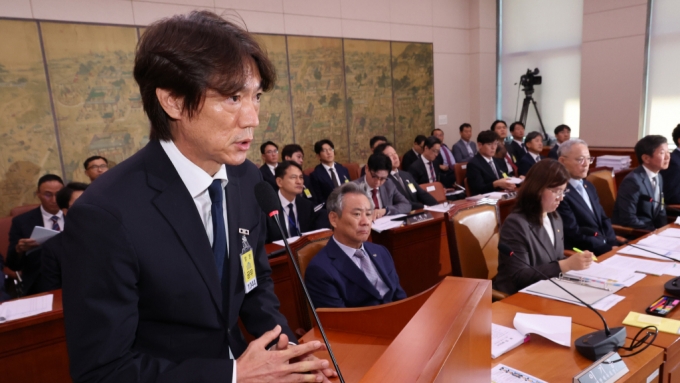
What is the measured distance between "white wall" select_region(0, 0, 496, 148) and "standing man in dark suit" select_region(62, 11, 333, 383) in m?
4.80

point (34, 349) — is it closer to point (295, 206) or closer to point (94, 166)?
point (295, 206)

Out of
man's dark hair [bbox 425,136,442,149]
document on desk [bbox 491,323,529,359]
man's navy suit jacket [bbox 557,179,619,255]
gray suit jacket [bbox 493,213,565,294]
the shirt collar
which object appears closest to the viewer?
the shirt collar

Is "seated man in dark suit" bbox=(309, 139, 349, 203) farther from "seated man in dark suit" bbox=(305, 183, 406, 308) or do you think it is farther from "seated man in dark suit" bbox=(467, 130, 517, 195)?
"seated man in dark suit" bbox=(305, 183, 406, 308)

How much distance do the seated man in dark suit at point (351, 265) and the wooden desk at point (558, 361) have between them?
751mm

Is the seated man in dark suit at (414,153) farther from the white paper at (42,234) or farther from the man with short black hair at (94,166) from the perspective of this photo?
the white paper at (42,234)

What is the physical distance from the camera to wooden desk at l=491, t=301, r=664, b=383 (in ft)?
4.46

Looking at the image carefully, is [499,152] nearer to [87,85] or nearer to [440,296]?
[87,85]

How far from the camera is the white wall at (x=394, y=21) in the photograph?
4969mm

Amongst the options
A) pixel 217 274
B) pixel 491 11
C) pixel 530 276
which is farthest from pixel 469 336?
pixel 491 11

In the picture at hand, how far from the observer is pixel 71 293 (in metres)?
0.79

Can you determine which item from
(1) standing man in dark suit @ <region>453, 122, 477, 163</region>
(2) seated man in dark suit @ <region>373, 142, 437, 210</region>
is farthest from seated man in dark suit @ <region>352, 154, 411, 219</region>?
(1) standing man in dark suit @ <region>453, 122, 477, 163</region>

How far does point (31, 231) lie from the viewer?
3.67 meters

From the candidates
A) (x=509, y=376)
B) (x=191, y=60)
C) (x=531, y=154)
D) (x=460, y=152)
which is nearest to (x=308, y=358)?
(x=191, y=60)

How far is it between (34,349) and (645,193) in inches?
174
